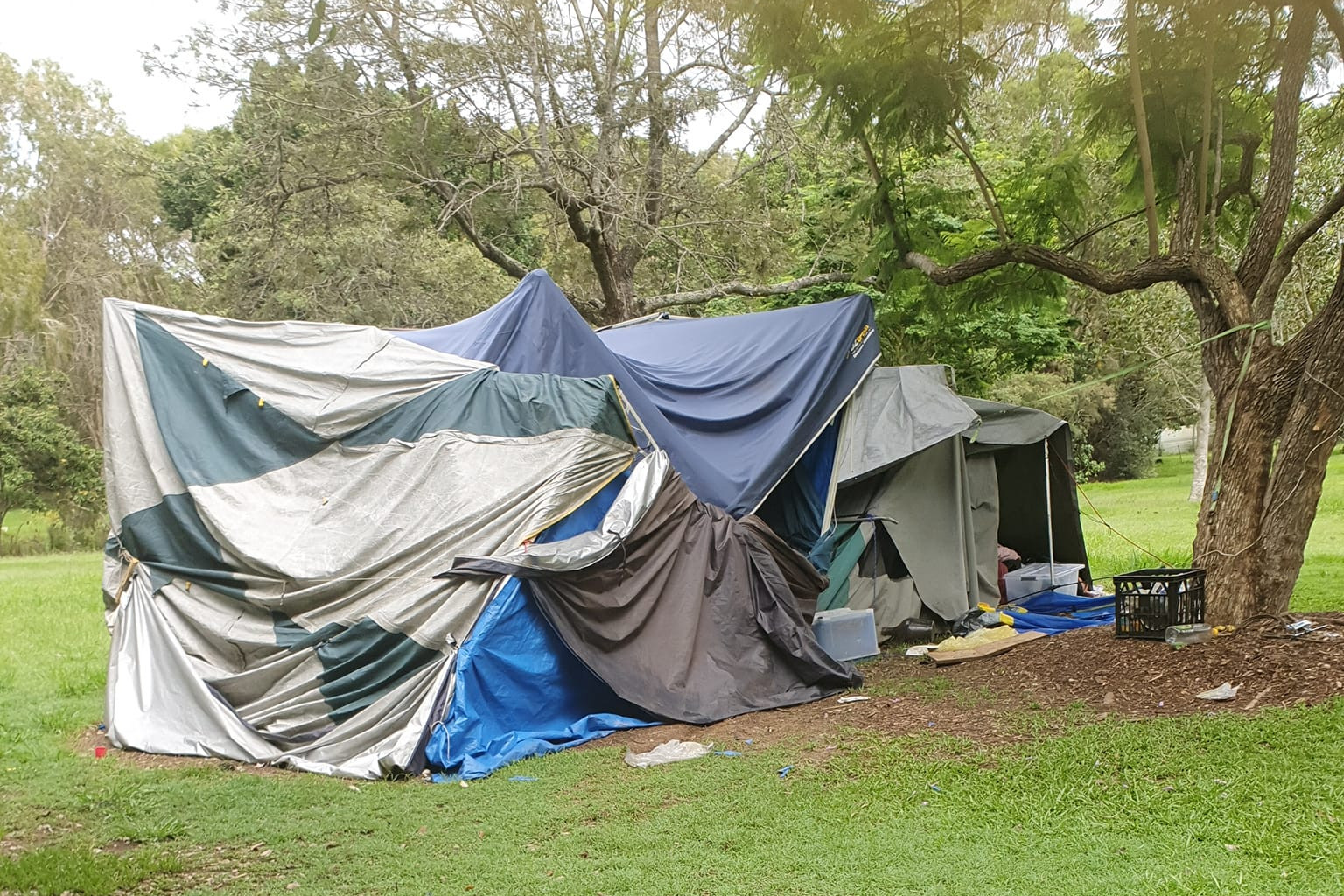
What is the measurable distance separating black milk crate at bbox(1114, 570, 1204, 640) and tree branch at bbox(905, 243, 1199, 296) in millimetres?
1719

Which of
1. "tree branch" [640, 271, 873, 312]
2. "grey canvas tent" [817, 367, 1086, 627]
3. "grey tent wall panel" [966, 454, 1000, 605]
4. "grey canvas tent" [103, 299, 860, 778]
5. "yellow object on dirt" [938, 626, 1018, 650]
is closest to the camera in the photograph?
"grey canvas tent" [103, 299, 860, 778]

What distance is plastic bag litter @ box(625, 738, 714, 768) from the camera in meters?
5.13

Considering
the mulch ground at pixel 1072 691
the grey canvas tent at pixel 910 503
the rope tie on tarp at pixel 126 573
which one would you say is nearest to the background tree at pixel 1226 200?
the mulch ground at pixel 1072 691

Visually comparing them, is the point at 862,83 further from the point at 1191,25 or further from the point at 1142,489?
the point at 1142,489

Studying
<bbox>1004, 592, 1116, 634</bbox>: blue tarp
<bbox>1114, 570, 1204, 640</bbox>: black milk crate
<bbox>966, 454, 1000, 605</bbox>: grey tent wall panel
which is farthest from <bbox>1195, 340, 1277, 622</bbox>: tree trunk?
<bbox>966, 454, 1000, 605</bbox>: grey tent wall panel

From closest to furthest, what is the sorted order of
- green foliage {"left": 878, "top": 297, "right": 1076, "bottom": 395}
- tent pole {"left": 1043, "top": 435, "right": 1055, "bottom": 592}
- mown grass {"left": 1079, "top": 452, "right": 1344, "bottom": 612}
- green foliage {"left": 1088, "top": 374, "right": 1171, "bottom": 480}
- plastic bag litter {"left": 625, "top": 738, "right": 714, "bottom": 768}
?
plastic bag litter {"left": 625, "top": 738, "right": 714, "bottom": 768} → tent pole {"left": 1043, "top": 435, "right": 1055, "bottom": 592} → mown grass {"left": 1079, "top": 452, "right": 1344, "bottom": 612} → green foliage {"left": 878, "top": 297, "right": 1076, "bottom": 395} → green foliage {"left": 1088, "top": 374, "right": 1171, "bottom": 480}

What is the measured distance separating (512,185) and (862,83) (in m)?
5.53

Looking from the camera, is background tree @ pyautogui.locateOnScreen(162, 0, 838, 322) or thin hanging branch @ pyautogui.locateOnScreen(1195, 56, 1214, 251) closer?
thin hanging branch @ pyautogui.locateOnScreen(1195, 56, 1214, 251)

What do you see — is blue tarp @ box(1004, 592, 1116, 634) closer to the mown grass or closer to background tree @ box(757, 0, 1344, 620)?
the mown grass

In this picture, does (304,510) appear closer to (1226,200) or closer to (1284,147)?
(1284,147)

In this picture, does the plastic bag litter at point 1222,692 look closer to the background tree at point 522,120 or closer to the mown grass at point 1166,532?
the mown grass at point 1166,532

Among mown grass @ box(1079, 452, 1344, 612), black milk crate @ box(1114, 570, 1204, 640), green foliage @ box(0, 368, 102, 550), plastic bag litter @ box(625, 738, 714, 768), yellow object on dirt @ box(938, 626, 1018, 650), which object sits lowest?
mown grass @ box(1079, 452, 1344, 612)

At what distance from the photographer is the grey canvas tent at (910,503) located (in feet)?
25.3

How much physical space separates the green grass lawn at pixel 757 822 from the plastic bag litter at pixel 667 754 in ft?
0.33
